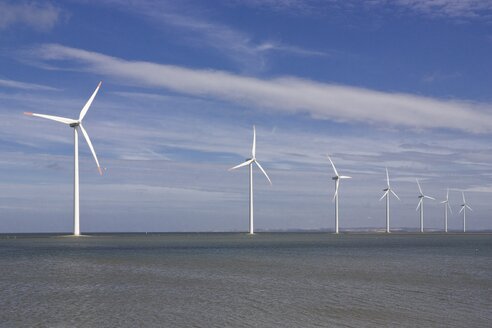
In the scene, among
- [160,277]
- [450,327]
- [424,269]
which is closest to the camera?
[450,327]

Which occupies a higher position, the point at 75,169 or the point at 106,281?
the point at 75,169

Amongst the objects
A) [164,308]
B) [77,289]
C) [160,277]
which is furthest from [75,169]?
[164,308]

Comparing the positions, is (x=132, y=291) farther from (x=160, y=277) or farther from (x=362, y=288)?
(x=362, y=288)

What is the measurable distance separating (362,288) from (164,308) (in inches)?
641

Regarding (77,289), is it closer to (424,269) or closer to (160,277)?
(160,277)

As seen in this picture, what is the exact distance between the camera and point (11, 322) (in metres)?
27.9

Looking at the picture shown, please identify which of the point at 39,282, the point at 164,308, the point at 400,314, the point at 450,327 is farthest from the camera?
the point at 39,282

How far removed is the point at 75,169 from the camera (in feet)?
413

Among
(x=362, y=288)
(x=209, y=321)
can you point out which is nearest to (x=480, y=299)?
(x=362, y=288)

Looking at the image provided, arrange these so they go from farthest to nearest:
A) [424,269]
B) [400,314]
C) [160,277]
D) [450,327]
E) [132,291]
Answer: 1. [424,269]
2. [160,277]
3. [132,291]
4. [400,314]
5. [450,327]

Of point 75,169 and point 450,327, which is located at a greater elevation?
point 75,169

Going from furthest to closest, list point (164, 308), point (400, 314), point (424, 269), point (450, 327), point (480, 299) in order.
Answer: point (424, 269)
point (480, 299)
point (164, 308)
point (400, 314)
point (450, 327)

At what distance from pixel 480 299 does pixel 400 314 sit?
9150mm

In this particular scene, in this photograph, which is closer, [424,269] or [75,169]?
[424,269]
